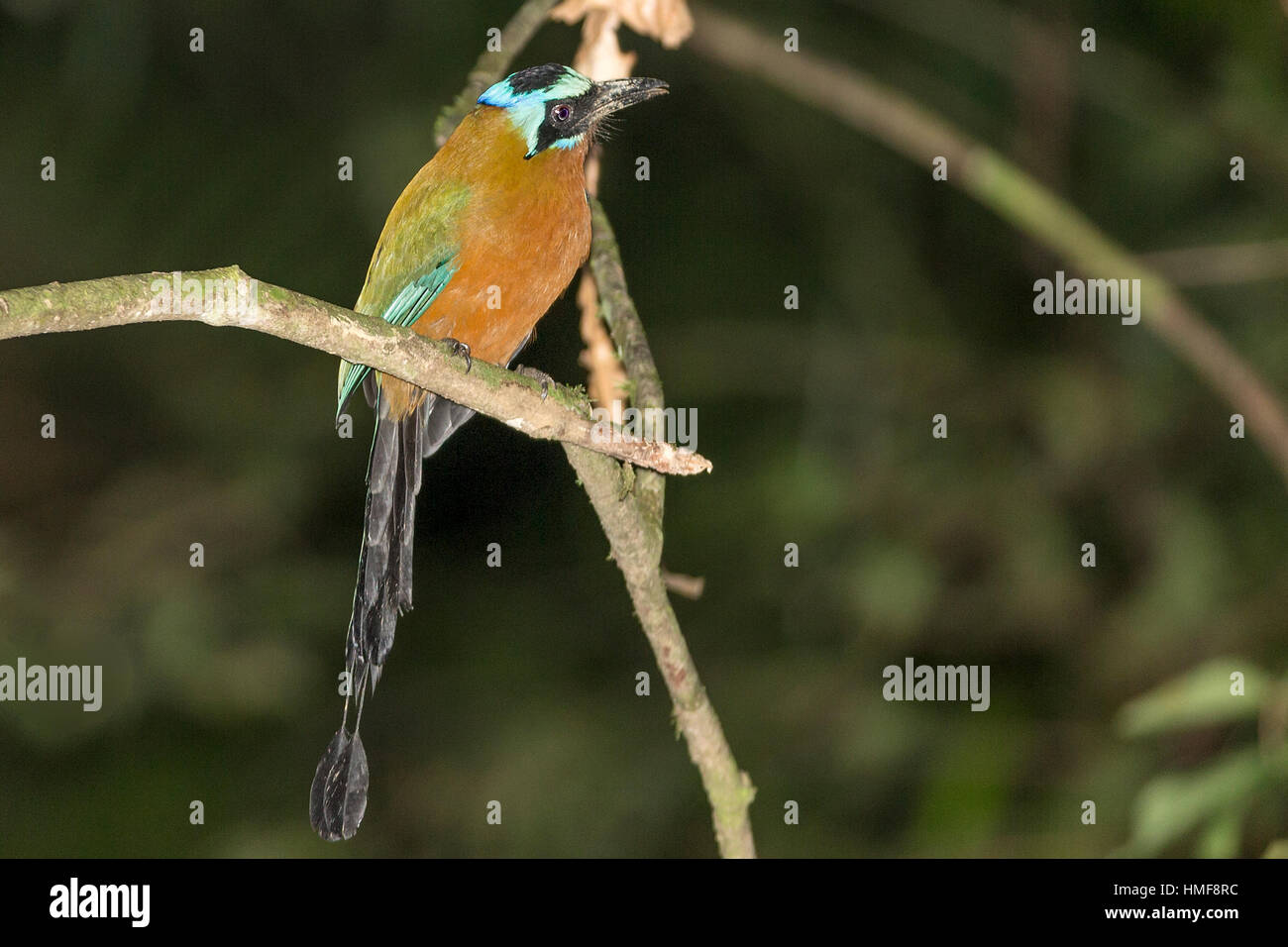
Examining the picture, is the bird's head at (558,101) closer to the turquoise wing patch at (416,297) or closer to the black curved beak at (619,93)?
the black curved beak at (619,93)

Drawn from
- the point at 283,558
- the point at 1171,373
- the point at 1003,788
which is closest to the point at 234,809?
the point at 283,558

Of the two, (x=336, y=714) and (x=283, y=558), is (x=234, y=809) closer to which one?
(x=336, y=714)

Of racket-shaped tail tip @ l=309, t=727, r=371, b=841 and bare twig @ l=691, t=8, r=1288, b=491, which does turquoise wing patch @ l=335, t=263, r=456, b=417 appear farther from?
bare twig @ l=691, t=8, r=1288, b=491

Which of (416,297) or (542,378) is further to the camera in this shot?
(416,297)

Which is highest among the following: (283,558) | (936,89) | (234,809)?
(936,89)

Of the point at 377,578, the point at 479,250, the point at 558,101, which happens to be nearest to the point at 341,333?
the point at 377,578

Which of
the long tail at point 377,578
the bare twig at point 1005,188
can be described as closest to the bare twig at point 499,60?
the long tail at point 377,578

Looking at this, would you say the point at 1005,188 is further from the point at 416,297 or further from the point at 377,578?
the point at 377,578
